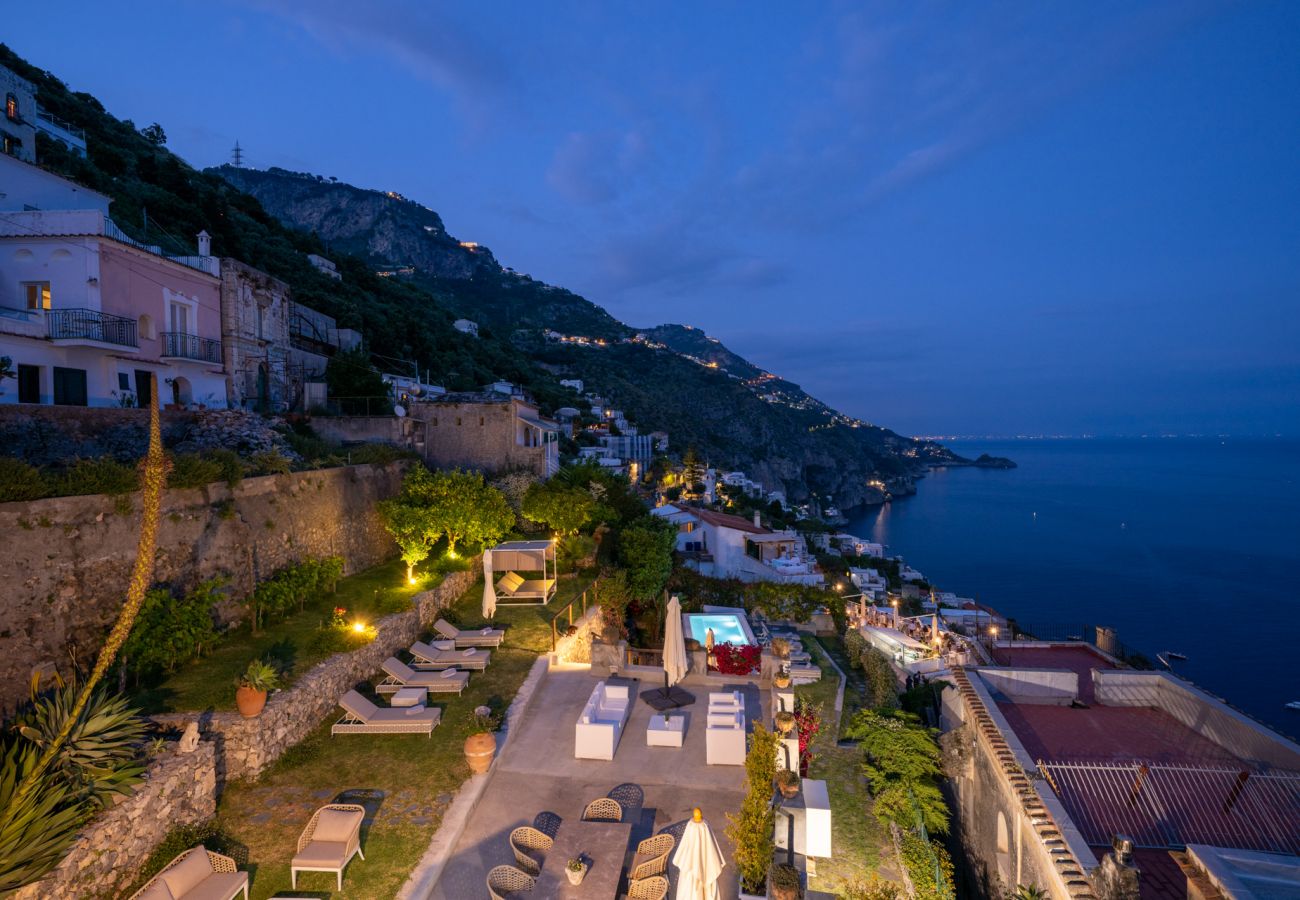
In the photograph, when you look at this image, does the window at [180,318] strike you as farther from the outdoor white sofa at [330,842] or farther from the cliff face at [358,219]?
the cliff face at [358,219]

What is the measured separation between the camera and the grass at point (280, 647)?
8.86 meters

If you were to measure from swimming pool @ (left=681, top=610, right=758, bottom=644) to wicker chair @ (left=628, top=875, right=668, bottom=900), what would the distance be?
10169 mm

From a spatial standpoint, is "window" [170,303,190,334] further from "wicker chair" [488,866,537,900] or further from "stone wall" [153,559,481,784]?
"wicker chair" [488,866,537,900]

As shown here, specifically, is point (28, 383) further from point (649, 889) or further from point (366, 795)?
point (649, 889)

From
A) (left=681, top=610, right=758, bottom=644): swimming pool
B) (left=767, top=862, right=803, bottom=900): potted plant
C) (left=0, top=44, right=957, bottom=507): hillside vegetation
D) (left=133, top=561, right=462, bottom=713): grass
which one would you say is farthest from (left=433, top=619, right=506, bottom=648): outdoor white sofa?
(left=0, top=44, right=957, bottom=507): hillside vegetation

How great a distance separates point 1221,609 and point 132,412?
7360 centimetres

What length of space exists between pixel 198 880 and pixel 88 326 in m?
15.1

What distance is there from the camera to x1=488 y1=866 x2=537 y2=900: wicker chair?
6137 mm

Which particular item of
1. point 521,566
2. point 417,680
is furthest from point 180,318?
point 417,680

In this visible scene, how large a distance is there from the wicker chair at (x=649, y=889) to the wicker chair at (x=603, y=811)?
1.33 m

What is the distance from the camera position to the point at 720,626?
1730 cm

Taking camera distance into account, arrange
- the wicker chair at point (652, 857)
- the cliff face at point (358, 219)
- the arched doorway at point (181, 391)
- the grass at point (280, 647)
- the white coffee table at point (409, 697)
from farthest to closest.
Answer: the cliff face at point (358, 219)
the arched doorway at point (181, 391)
the white coffee table at point (409, 697)
the grass at point (280, 647)
the wicker chair at point (652, 857)

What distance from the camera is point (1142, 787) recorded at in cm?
878

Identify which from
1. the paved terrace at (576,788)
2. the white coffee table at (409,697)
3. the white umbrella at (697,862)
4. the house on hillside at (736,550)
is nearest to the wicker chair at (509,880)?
the paved terrace at (576,788)
